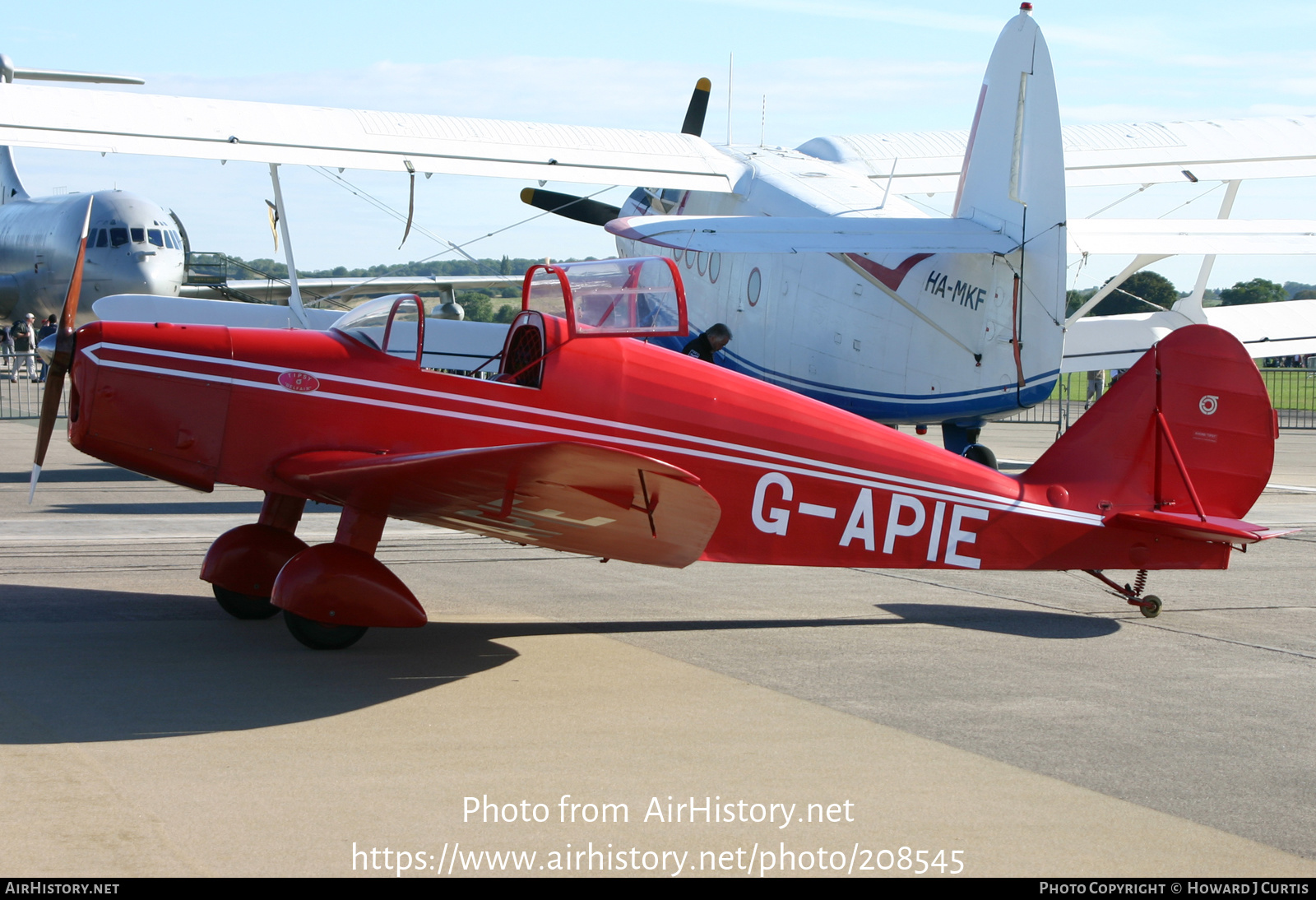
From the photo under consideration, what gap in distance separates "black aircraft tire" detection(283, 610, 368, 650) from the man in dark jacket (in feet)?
25.3

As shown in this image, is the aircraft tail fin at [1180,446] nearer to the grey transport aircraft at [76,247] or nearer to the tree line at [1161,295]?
the grey transport aircraft at [76,247]

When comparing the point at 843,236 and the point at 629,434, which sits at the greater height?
the point at 843,236

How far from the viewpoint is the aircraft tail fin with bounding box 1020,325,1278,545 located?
7645mm

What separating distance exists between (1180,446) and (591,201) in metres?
12.7

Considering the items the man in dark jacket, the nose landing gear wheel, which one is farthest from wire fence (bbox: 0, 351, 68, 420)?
the nose landing gear wheel

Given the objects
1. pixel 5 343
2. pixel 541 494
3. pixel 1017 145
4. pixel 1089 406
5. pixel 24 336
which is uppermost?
pixel 1017 145

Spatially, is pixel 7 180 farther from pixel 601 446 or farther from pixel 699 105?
pixel 601 446

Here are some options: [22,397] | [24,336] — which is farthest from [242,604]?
[24,336]

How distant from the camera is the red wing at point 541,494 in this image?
211 inches

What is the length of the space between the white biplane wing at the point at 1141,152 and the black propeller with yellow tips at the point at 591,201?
184 cm

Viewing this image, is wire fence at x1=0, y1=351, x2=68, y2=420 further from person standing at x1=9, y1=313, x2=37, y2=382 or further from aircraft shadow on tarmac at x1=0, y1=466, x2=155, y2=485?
aircraft shadow on tarmac at x1=0, y1=466, x2=155, y2=485

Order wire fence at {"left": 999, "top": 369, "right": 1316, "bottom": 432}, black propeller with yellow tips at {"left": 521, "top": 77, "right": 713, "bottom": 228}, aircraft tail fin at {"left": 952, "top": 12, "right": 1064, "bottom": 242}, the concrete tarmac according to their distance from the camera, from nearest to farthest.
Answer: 1. the concrete tarmac
2. aircraft tail fin at {"left": 952, "top": 12, "right": 1064, "bottom": 242}
3. black propeller with yellow tips at {"left": 521, "top": 77, "right": 713, "bottom": 228}
4. wire fence at {"left": 999, "top": 369, "right": 1316, "bottom": 432}

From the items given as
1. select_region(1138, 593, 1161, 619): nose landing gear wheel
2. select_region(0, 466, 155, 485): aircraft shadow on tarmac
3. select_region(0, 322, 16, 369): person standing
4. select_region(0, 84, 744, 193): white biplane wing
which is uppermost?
select_region(0, 84, 744, 193): white biplane wing

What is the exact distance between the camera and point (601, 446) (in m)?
5.70
